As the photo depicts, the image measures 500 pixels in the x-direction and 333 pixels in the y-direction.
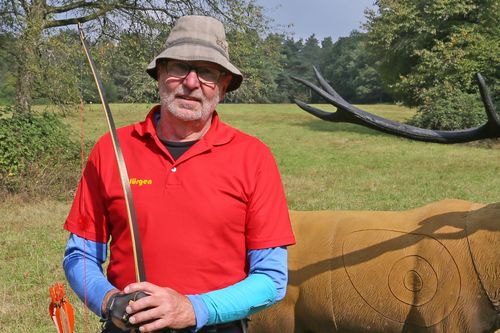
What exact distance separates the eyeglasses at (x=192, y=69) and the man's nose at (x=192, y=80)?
0.04ft

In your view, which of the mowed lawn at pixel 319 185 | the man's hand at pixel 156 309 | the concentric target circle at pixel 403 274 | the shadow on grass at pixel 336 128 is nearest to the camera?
the man's hand at pixel 156 309

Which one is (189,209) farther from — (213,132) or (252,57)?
(252,57)

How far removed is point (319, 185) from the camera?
1468cm

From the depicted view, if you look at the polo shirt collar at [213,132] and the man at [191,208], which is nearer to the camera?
the man at [191,208]

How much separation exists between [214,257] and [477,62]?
2522cm

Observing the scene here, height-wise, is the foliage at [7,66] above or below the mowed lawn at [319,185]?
above

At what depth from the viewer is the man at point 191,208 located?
6.84ft

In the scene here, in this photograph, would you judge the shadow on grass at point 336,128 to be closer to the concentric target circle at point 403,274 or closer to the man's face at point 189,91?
the concentric target circle at point 403,274

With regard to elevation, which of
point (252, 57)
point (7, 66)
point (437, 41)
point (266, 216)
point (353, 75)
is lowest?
point (266, 216)

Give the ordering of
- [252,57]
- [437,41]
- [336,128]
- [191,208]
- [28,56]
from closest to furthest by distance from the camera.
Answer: [191,208] → [28,56] → [252,57] → [437,41] → [336,128]

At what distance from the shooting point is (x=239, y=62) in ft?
48.2

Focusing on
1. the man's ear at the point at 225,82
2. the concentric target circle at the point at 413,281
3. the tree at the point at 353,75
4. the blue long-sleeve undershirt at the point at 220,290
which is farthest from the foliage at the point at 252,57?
the tree at the point at 353,75

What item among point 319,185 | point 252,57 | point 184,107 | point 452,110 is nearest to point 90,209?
point 184,107

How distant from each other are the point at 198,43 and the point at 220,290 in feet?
2.97
